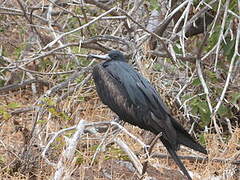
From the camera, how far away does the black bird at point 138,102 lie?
373cm

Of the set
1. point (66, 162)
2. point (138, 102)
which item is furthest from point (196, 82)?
point (66, 162)

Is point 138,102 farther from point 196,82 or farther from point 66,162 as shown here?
point 66,162

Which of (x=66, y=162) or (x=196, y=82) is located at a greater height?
(x=66, y=162)

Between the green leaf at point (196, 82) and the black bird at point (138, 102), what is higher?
the black bird at point (138, 102)

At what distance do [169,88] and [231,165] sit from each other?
75 centimetres

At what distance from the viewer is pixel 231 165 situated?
433cm

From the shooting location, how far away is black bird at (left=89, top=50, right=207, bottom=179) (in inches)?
147

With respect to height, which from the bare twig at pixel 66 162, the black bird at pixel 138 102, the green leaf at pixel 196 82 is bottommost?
the green leaf at pixel 196 82

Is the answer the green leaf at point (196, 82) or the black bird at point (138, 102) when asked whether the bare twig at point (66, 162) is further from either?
the green leaf at point (196, 82)

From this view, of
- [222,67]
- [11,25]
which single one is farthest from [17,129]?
[11,25]

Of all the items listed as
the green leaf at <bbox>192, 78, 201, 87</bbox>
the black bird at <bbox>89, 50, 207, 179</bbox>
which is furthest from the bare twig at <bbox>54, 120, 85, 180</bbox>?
the green leaf at <bbox>192, 78, 201, 87</bbox>

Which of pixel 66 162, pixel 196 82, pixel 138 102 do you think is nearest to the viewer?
pixel 66 162

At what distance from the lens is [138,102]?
12.5ft

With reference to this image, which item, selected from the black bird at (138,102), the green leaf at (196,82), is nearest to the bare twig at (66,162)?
the black bird at (138,102)
